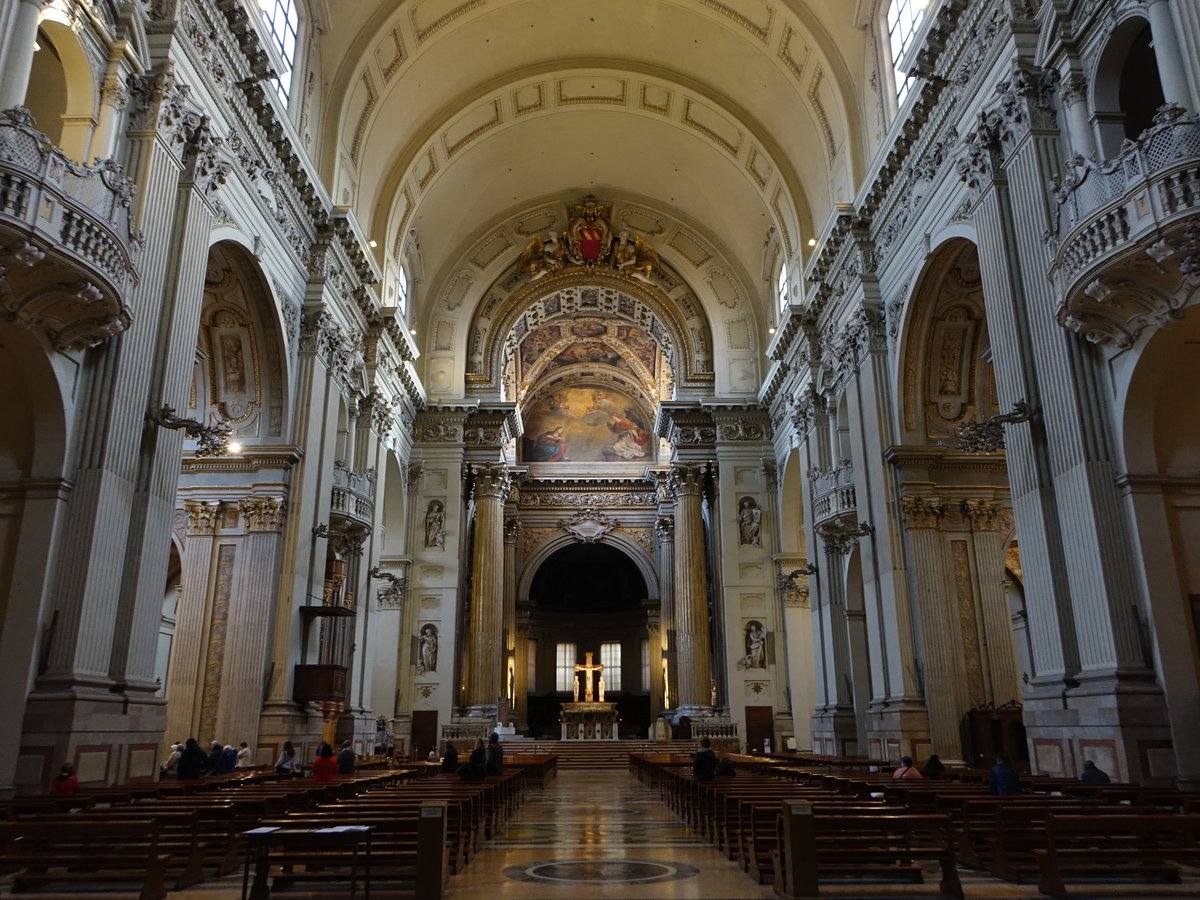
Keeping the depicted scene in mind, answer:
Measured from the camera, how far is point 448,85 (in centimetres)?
2398

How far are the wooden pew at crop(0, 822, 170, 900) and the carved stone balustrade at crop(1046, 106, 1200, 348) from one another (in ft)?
32.0

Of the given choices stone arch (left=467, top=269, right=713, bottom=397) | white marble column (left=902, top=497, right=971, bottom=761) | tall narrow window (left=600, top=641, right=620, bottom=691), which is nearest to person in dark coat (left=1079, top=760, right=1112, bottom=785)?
white marble column (left=902, top=497, right=971, bottom=761)

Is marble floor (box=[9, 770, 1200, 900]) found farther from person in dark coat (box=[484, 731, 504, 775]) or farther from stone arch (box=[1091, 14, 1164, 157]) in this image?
stone arch (box=[1091, 14, 1164, 157])

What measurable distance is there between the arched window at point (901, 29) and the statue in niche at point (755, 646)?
15.6 meters

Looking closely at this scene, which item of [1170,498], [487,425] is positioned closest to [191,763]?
[1170,498]

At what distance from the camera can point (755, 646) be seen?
90.9ft

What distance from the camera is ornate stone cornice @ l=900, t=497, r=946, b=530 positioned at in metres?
17.0

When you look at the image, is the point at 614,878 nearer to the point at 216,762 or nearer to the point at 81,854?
the point at 81,854

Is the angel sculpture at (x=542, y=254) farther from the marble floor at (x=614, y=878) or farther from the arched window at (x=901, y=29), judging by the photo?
the marble floor at (x=614, y=878)

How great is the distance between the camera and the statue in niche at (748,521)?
2873 cm

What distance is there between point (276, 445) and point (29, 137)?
30.3 feet

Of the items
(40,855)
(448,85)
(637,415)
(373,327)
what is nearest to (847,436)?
(373,327)

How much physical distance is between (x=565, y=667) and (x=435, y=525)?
18213mm

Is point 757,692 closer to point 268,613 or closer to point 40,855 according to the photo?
point 268,613
